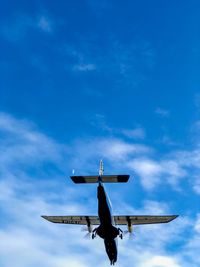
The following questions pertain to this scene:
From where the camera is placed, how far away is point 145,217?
62281 millimetres

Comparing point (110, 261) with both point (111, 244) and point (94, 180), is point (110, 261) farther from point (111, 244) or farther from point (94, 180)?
point (94, 180)

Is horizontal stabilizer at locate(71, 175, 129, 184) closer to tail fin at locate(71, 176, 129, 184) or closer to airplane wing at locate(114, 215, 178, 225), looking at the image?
tail fin at locate(71, 176, 129, 184)

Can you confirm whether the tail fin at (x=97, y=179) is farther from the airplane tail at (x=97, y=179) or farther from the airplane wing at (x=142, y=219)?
the airplane wing at (x=142, y=219)

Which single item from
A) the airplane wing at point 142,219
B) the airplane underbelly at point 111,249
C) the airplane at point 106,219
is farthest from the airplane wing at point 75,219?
the airplane underbelly at point 111,249

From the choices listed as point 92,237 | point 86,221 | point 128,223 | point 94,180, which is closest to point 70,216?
point 86,221

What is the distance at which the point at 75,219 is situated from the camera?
2596 inches

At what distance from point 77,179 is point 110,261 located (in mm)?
13486

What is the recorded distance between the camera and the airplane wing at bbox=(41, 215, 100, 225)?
212ft

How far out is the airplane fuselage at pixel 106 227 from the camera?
45.7m

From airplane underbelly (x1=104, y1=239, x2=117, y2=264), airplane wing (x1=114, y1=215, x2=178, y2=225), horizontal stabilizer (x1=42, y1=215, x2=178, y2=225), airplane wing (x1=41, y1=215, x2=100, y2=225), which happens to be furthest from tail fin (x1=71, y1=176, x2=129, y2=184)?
airplane wing (x1=41, y1=215, x2=100, y2=225)

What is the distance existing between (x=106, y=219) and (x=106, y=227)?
7.15 feet

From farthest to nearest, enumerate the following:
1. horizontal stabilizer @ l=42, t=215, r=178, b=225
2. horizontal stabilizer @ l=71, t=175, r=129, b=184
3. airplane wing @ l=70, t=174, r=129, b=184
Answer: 1. horizontal stabilizer @ l=42, t=215, r=178, b=225
2. horizontal stabilizer @ l=71, t=175, r=129, b=184
3. airplane wing @ l=70, t=174, r=129, b=184

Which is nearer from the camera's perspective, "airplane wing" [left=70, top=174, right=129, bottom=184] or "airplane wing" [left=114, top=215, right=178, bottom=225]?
"airplane wing" [left=70, top=174, right=129, bottom=184]

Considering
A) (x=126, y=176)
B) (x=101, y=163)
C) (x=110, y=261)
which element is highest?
(x=101, y=163)
